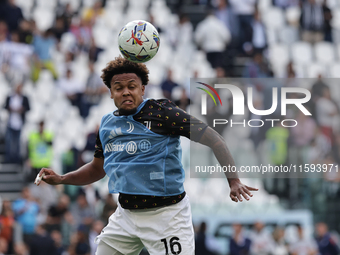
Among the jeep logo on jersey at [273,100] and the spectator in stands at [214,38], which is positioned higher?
the spectator in stands at [214,38]

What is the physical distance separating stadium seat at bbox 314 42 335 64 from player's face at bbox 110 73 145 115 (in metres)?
12.3

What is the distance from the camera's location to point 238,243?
1095 centimetres

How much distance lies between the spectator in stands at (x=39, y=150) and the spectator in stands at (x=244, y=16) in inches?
241

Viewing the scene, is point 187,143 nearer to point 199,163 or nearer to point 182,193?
point 199,163

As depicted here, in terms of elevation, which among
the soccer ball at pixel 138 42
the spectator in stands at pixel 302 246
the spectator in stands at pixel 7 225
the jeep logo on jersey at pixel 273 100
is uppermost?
the soccer ball at pixel 138 42

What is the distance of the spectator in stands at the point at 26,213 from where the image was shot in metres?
10.9

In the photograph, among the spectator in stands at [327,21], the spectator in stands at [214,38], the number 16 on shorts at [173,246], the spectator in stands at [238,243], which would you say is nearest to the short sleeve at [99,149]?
the number 16 on shorts at [173,246]

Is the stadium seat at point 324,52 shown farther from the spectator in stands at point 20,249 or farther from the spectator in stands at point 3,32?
the spectator in stands at point 20,249

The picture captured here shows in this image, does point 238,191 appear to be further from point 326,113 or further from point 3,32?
point 3,32

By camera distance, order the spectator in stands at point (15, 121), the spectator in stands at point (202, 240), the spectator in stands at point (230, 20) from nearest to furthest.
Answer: the spectator in stands at point (202, 240), the spectator in stands at point (15, 121), the spectator in stands at point (230, 20)

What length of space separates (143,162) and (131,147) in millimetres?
167

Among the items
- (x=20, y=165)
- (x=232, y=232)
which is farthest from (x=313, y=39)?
(x=20, y=165)

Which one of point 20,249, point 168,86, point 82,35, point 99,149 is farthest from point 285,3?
point 99,149

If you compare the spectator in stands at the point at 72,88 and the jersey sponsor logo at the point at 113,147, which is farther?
the spectator in stands at the point at 72,88
